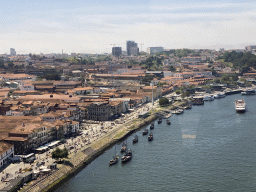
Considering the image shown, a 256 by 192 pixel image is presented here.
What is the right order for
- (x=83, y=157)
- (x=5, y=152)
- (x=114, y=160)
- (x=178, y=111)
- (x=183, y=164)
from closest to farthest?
(x=5, y=152)
(x=183, y=164)
(x=114, y=160)
(x=83, y=157)
(x=178, y=111)

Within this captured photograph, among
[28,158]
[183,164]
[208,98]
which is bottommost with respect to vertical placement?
[183,164]

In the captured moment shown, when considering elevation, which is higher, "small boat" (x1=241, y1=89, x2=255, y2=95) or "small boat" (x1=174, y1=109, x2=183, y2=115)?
"small boat" (x1=241, y1=89, x2=255, y2=95)

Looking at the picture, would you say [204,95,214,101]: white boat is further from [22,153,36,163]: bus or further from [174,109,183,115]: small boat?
[22,153,36,163]: bus

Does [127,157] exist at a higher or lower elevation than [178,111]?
lower

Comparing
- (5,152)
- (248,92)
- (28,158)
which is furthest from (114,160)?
(248,92)

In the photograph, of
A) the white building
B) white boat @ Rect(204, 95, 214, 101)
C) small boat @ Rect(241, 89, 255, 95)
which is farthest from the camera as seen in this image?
small boat @ Rect(241, 89, 255, 95)

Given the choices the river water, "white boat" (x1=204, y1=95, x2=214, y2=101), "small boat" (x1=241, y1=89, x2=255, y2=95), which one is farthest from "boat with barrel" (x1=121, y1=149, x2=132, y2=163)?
"small boat" (x1=241, y1=89, x2=255, y2=95)

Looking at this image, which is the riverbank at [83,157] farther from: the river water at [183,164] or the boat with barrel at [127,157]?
the boat with barrel at [127,157]

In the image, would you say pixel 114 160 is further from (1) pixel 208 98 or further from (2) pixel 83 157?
(1) pixel 208 98

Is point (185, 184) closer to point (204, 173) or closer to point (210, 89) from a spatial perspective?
point (204, 173)
